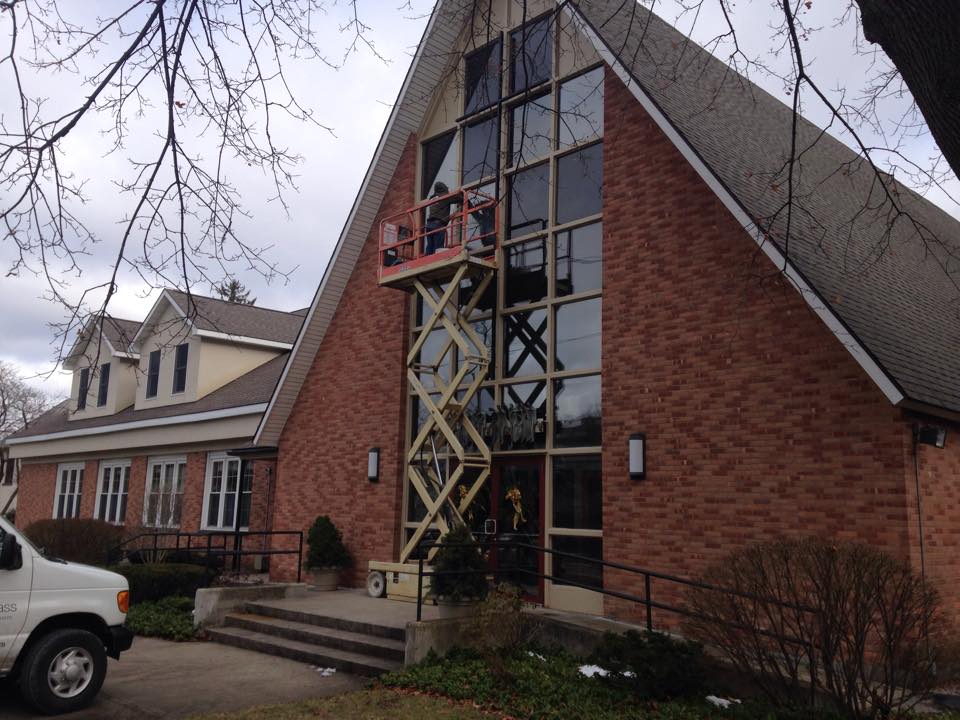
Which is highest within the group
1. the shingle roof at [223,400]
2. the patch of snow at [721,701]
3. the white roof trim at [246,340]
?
the white roof trim at [246,340]

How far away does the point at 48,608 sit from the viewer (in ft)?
27.3

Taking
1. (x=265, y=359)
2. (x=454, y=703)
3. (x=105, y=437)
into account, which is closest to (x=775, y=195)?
(x=454, y=703)

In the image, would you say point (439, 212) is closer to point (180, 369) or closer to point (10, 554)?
point (10, 554)

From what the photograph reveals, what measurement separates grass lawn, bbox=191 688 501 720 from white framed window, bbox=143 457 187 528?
14641 millimetres

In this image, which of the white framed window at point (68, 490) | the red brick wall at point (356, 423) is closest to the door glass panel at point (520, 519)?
the red brick wall at point (356, 423)

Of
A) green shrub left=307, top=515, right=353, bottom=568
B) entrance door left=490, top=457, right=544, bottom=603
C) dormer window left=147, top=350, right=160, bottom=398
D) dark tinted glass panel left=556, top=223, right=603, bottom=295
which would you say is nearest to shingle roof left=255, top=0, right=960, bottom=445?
dark tinted glass panel left=556, top=223, right=603, bottom=295

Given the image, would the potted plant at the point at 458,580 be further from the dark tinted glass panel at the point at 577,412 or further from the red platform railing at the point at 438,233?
the red platform railing at the point at 438,233

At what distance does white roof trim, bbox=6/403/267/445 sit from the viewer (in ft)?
65.3

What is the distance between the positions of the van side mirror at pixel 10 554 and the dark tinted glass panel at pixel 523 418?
726cm

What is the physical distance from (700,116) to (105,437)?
19.8 m

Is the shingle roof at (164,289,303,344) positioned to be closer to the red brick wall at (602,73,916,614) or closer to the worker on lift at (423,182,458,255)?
the worker on lift at (423,182,458,255)

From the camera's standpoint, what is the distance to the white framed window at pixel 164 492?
22078mm

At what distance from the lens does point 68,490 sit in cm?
2833

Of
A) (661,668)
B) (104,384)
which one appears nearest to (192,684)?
(661,668)
